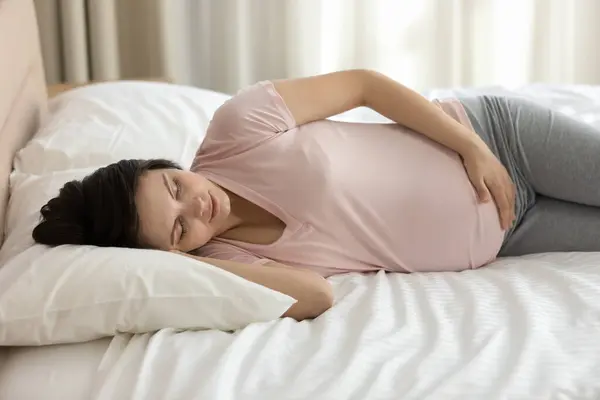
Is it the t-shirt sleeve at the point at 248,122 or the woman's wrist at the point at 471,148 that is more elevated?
the t-shirt sleeve at the point at 248,122

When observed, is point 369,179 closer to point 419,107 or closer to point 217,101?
point 419,107

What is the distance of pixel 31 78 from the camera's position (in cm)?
188

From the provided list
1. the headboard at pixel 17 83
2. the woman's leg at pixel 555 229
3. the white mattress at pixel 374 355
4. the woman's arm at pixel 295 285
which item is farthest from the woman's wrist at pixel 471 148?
the headboard at pixel 17 83

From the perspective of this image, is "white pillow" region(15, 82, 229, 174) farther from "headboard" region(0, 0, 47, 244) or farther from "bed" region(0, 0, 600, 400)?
"bed" region(0, 0, 600, 400)

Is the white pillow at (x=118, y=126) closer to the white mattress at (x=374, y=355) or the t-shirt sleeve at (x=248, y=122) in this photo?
the t-shirt sleeve at (x=248, y=122)

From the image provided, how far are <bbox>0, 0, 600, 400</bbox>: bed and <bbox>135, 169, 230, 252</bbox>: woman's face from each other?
0.21 m

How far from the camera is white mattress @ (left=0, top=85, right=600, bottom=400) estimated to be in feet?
3.28

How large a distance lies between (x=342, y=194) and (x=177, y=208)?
12.0 inches

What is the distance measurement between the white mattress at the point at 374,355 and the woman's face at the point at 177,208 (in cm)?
22

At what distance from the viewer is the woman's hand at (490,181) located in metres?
1.45

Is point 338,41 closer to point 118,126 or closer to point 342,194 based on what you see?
point 118,126

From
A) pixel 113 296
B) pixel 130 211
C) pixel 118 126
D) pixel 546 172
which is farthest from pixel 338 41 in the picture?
pixel 113 296

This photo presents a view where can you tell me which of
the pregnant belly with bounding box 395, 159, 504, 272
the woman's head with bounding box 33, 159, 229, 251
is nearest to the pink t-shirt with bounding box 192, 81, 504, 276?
the pregnant belly with bounding box 395, 159, 504, 272

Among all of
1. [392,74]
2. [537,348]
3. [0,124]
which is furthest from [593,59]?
[0,124]
